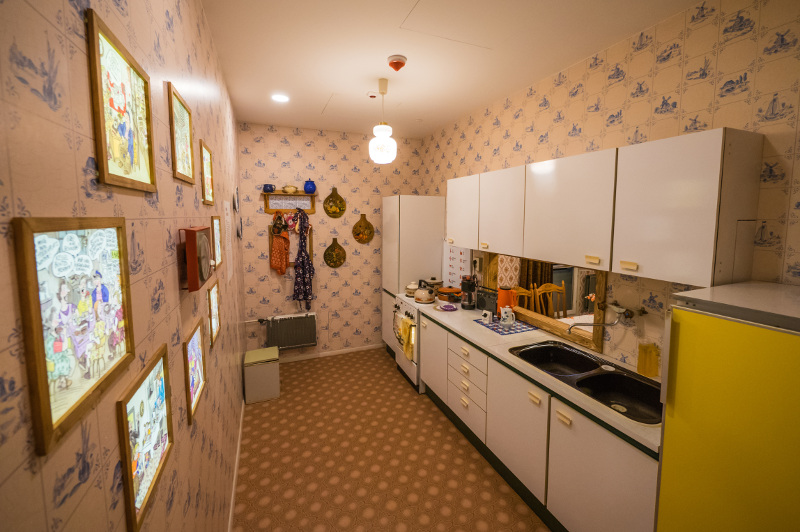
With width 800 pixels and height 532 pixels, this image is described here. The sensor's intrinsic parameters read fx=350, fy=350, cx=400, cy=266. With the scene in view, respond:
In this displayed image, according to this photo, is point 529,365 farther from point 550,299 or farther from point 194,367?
point 194,367

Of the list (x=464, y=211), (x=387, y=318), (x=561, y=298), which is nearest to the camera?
(x=561, y=298)

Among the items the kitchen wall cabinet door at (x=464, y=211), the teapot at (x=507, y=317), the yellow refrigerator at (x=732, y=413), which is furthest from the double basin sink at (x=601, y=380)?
the kitchen wall cabinet door at (x=464, y=211)

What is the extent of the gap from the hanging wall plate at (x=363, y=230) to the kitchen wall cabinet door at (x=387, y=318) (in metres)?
0.77

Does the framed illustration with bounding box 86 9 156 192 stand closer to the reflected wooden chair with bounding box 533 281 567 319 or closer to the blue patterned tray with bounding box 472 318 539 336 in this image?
the blue patterned tray with bounding box 472 318 539 336

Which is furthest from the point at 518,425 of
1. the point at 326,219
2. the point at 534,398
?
the point at 326,219

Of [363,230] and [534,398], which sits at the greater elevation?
[363,230]

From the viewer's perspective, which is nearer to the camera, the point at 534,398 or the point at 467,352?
the point at 534,398

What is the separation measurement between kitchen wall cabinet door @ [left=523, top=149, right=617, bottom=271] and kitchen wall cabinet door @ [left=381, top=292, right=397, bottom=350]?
230 cm

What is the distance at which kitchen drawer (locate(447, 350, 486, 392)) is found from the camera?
8.43ft

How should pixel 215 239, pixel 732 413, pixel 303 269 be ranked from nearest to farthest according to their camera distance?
pixel 732 413 → pixel 215 239 → pixel 303 269

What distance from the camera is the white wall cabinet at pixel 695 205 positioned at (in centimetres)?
148

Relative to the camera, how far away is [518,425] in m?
2.21

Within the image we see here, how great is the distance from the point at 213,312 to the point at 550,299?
7.77 feet

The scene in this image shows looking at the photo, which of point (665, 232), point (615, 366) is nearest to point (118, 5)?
point (665, 232)
